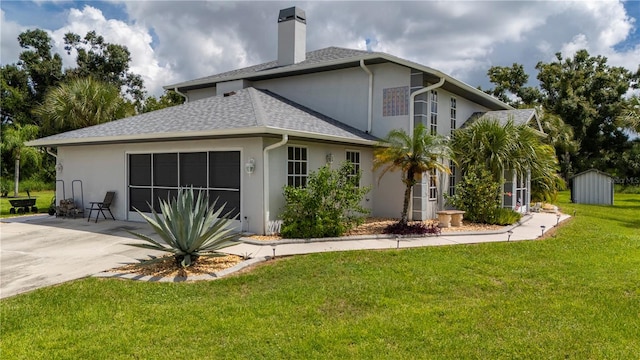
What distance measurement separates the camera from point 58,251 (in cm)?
847

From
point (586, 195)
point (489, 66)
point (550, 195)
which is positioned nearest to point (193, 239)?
point (550, 195)

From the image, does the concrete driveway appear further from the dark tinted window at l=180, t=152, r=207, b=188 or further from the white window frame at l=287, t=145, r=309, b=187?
the white window frame at l=287, t=145, r=309, b=187

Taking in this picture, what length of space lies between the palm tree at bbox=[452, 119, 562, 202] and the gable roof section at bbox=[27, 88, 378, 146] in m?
3.15

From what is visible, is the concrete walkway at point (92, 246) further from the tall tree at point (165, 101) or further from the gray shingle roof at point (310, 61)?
the tall tree at point (165, 101)

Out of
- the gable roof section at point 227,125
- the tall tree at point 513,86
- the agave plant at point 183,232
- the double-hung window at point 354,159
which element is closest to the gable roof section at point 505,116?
the double-hung window at point 354,159

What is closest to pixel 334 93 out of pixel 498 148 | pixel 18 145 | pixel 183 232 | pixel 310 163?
pixel 310 163

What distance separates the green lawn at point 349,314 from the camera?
415cm

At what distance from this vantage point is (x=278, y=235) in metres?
10.0

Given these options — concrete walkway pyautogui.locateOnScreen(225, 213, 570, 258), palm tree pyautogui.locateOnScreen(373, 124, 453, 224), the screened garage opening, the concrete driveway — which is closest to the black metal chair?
the concrete driveway

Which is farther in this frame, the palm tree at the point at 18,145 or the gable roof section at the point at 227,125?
the palm tree at the point at 18,145

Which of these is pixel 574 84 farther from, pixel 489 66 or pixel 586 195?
pixel 586 195

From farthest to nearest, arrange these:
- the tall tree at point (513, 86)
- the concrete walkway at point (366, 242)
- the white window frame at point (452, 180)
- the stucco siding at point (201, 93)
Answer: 1. the tall tree at point (513, 86)
2. the stucco siding at point (201, 93)
3. the white window frame at point (452, 180)
4. the concrete walkway at point (366, 242)

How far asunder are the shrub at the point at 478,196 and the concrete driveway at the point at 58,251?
909cm

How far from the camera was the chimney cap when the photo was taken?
16188 mm
